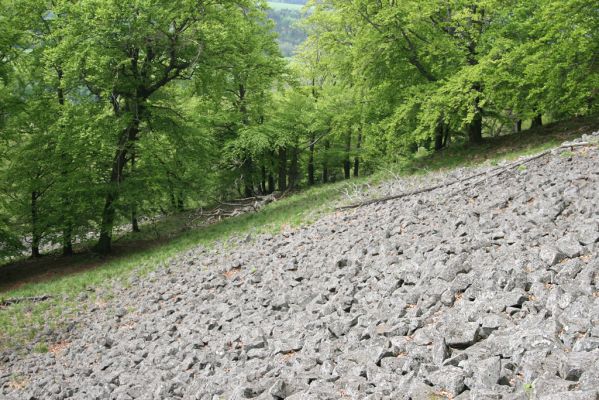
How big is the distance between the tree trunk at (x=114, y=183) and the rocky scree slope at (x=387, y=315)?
8170 millimetres

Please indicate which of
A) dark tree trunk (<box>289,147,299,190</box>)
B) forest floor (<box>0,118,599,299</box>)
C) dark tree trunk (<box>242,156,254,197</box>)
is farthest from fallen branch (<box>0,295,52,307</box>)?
dark tree trunk (<box>289,147,299,190</box>)

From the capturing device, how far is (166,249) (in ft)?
61.4

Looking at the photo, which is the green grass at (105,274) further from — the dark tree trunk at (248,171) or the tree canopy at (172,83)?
the dark tree trunk at (248,171)

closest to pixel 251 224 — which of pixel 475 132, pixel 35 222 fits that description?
pixel 35 222

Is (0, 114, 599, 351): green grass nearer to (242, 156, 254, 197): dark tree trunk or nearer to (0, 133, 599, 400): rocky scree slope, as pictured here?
(0, 133, 599, 400): rocky scree slope

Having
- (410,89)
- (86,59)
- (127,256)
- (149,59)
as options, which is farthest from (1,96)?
(410,89)

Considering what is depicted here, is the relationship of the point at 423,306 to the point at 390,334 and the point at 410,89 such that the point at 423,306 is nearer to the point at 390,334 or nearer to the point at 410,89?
the point at 390,334

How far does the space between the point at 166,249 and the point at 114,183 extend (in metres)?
4.17

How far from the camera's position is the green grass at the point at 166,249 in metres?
12.5

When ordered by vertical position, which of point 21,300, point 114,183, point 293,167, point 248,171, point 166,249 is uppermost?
point 114,183

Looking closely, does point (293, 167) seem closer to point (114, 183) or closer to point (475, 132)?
point (475, 132)

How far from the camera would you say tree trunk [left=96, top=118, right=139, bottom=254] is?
20.0 m

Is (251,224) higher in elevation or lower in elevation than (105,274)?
higher

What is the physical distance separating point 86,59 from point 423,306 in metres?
16.7
